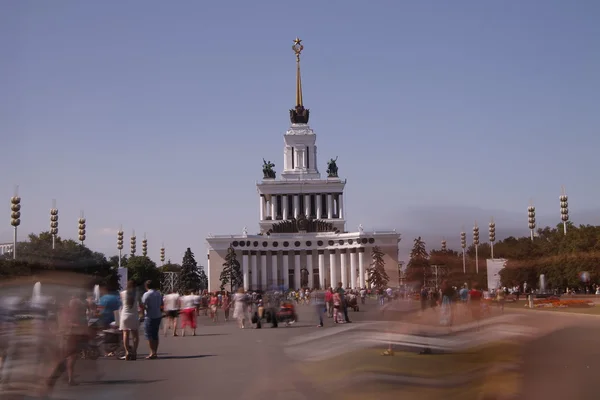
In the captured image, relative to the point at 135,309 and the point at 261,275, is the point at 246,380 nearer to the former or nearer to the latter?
the point at 135,309

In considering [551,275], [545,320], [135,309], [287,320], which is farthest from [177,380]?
[551,275]

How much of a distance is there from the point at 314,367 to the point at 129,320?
8108 mm

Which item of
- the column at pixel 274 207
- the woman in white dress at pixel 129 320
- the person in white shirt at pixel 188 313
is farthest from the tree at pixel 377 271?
the woman in white dress at pixel 129 320

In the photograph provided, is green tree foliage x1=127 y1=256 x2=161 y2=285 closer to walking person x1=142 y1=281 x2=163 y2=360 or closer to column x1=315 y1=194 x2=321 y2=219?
column x1=315 y1=194 x2=321 y2=219

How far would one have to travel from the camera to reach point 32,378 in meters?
12.4

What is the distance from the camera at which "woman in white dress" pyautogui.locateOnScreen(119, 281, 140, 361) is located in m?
17.7

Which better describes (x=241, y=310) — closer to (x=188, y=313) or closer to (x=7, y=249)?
(x=188, y=313)

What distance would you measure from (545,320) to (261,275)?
116024mm

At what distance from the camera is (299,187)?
445 feet

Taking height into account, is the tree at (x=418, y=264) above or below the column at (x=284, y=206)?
below

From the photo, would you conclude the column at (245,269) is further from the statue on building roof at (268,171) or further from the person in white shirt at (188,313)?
the person in white shirt at (188,313)

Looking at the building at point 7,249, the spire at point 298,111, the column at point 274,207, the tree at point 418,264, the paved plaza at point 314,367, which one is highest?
the spire at point 298,111

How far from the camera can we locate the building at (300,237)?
121 meters

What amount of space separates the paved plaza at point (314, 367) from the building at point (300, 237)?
97.9 meters
